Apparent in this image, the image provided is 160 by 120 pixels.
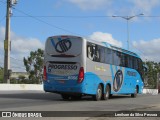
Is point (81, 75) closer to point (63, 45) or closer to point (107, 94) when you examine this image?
point (63, 45)

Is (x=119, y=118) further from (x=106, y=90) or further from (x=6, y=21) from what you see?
(x=6, y=21)

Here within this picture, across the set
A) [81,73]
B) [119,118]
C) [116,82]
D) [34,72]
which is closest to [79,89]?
[81,73]

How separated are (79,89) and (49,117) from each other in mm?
9553

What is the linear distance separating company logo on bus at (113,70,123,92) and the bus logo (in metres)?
5.50

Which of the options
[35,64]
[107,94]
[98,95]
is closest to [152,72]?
[35,64]

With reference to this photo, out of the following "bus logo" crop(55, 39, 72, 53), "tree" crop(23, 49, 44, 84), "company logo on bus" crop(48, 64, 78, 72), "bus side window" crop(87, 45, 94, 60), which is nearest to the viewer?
"company logo on bus" crop(48, 64, 78, 72)

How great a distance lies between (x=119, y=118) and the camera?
48.1ft

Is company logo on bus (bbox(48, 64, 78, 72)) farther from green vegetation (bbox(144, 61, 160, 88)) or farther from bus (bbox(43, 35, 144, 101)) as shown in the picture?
green vegetation (bbox(144, 61, 160, 88))

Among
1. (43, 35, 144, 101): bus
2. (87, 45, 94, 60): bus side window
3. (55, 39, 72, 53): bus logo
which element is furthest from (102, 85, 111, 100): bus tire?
(55, 39, 72, 53): bus logo

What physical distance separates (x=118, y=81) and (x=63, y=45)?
635 centimetres

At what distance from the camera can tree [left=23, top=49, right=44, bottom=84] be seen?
300 feet

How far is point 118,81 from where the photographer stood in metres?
29.5

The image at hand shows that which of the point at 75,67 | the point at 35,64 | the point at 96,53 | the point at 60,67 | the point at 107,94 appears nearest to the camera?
the point at 75,67

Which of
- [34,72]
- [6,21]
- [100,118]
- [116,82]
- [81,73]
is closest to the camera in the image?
[100,118]
